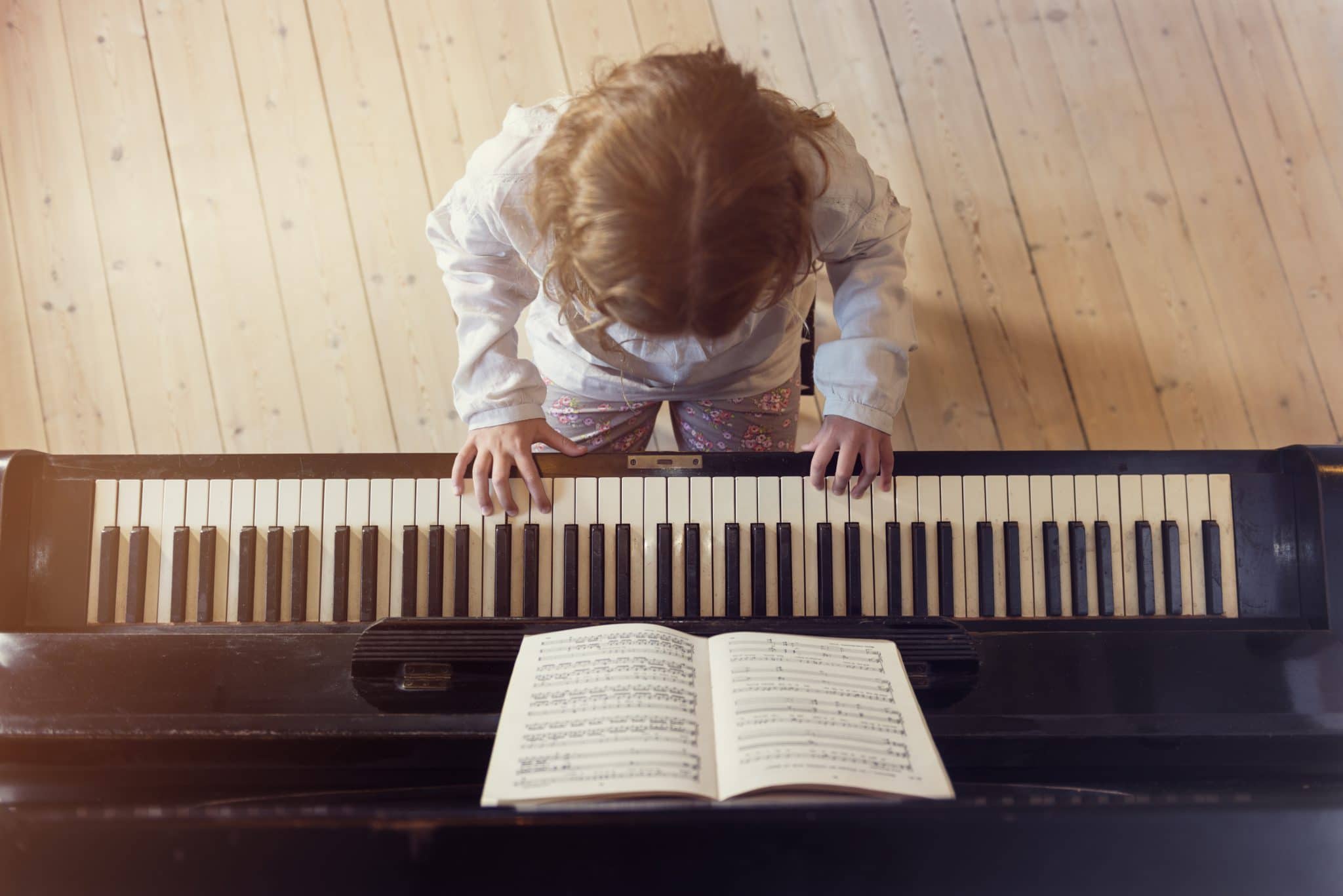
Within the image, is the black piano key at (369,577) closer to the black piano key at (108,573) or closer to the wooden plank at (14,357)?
the black piano key at (108,573)

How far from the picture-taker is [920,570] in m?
0.93

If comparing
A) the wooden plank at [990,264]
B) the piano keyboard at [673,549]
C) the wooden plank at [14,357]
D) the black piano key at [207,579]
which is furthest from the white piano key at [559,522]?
the wooden plank at [14,357]

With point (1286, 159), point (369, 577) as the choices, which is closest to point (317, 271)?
point (369, 577)

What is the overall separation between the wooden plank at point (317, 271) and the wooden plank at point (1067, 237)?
4.18 feet

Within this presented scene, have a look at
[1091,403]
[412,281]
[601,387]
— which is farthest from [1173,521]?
[412,281]

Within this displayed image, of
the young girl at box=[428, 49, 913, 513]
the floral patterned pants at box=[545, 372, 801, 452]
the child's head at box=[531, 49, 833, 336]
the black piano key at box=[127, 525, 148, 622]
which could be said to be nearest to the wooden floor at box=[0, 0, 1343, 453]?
the floral patterned pants at box=[545, 372, 801, 452]

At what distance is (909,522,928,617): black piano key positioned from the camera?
3.06 feet

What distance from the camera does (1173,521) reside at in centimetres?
94

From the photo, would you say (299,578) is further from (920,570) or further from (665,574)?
(920,570)

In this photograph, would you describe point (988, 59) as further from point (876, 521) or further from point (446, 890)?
point (446, 890)

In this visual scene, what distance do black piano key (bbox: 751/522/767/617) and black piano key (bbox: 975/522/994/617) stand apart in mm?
274

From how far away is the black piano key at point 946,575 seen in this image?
36.7 inches

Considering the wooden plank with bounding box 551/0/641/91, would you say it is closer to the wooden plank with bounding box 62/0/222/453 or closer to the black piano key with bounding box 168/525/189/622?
the wooden plank with bounding box 62/0/222/453

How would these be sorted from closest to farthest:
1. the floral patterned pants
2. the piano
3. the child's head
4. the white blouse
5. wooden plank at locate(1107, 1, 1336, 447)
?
the piano → the child's head → the white blouse → the floral patterned pants → wooden plank at locate(1107, 1, 1336, 447)
